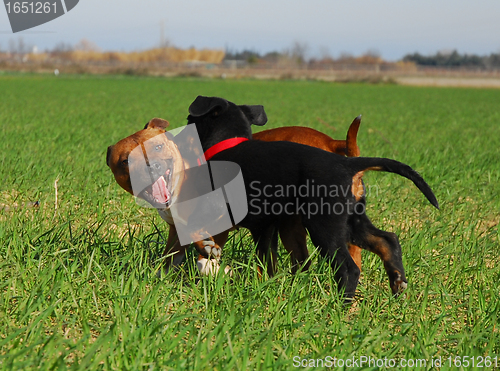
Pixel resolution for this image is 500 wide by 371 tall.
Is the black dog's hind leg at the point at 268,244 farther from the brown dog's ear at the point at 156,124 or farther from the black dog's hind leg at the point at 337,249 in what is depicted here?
the brown dog's ear at the point at 156,124

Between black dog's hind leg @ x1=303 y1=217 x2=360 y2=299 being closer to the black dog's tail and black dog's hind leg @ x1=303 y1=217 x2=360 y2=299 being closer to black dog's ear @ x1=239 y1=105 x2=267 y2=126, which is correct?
the black dog's tail

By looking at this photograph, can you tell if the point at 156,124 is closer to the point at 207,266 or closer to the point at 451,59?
the point at 207,266

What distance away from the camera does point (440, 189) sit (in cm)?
570

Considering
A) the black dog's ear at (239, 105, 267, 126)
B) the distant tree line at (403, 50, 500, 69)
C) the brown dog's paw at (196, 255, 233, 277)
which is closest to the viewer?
the brown dog's paw at (196, 255, 233, 277)

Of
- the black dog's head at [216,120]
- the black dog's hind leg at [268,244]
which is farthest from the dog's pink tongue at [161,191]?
→ the black dog's hind leg at [268,244]

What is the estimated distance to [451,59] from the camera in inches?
4505

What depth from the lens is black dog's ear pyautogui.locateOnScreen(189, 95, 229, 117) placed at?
3260 mm

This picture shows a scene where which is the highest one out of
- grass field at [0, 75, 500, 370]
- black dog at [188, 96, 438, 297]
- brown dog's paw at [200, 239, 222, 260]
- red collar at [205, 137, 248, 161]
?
red collar at [205, 137, 248, 161]

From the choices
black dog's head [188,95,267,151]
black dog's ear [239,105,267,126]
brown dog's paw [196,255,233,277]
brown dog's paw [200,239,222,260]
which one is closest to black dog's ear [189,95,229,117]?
black dog's head [188,95,267,151]

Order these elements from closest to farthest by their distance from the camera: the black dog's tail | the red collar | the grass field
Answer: the grass field
the black dog's tail
the red collar

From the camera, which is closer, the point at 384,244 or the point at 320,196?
the point at 320,196

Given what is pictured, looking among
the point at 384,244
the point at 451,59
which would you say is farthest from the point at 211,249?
the point at 451,59

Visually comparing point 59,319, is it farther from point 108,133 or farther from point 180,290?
point 108,133

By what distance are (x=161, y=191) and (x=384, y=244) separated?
1379 mm
